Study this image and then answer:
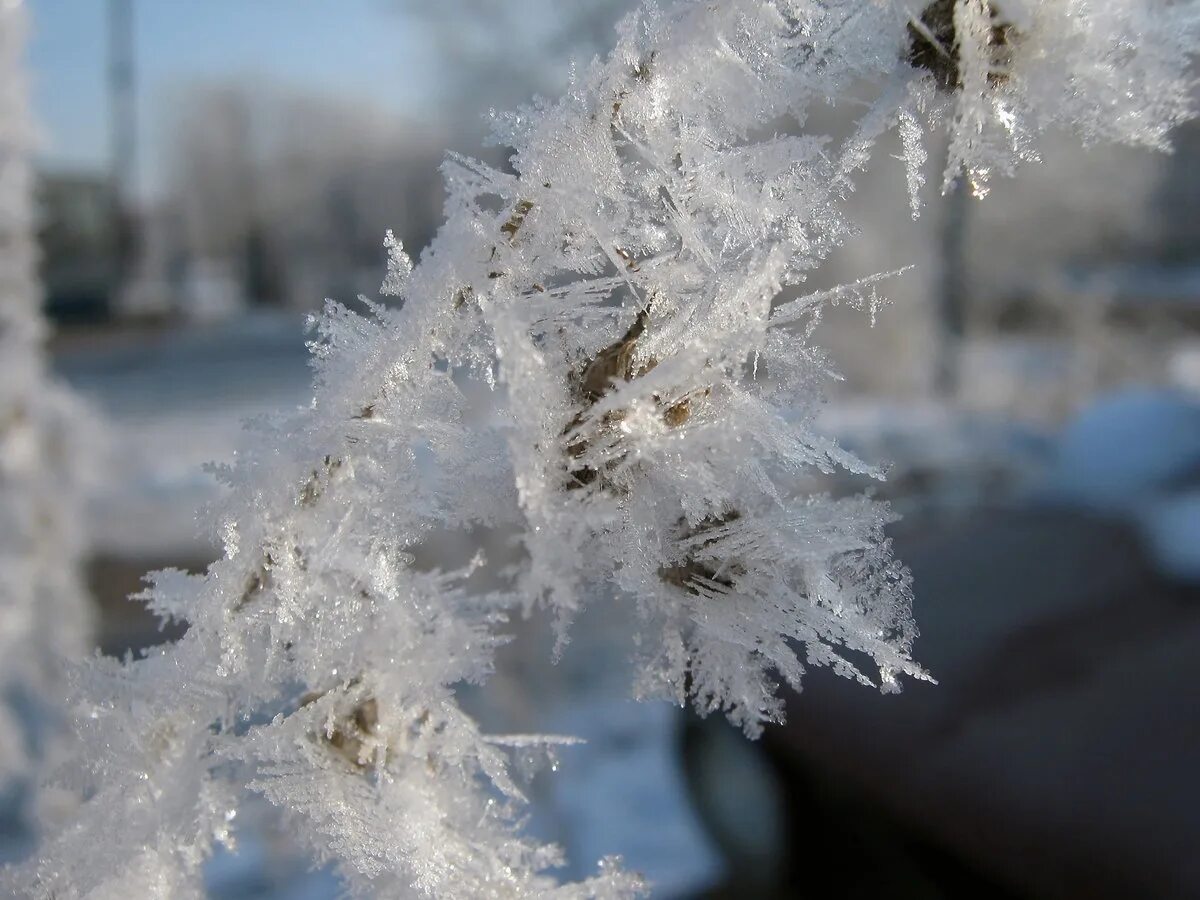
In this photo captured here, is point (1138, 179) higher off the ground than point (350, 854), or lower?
higher

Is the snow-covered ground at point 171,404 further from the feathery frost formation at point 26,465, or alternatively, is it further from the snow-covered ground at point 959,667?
the feathery frost formation at point 26,465

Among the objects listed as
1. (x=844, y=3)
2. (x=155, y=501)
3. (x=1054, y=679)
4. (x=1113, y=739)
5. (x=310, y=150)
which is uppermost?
(x=310, y=150)

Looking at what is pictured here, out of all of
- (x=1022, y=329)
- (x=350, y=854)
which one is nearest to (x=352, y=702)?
(x=350, y=854)

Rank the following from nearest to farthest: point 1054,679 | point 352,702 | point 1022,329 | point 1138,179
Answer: point 352,702
point 1054,679
point 1138,179
point 1022,329

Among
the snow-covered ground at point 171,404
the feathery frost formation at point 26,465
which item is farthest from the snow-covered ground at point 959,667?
the feathery frost formation at point 26,465

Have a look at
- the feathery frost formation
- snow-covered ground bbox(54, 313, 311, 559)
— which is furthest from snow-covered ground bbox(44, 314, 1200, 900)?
the feathery frost formation

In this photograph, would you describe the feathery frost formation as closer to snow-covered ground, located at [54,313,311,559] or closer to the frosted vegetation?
snow-covered ground, located at [54,313,311,559]

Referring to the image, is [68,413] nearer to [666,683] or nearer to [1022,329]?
[666,683]
